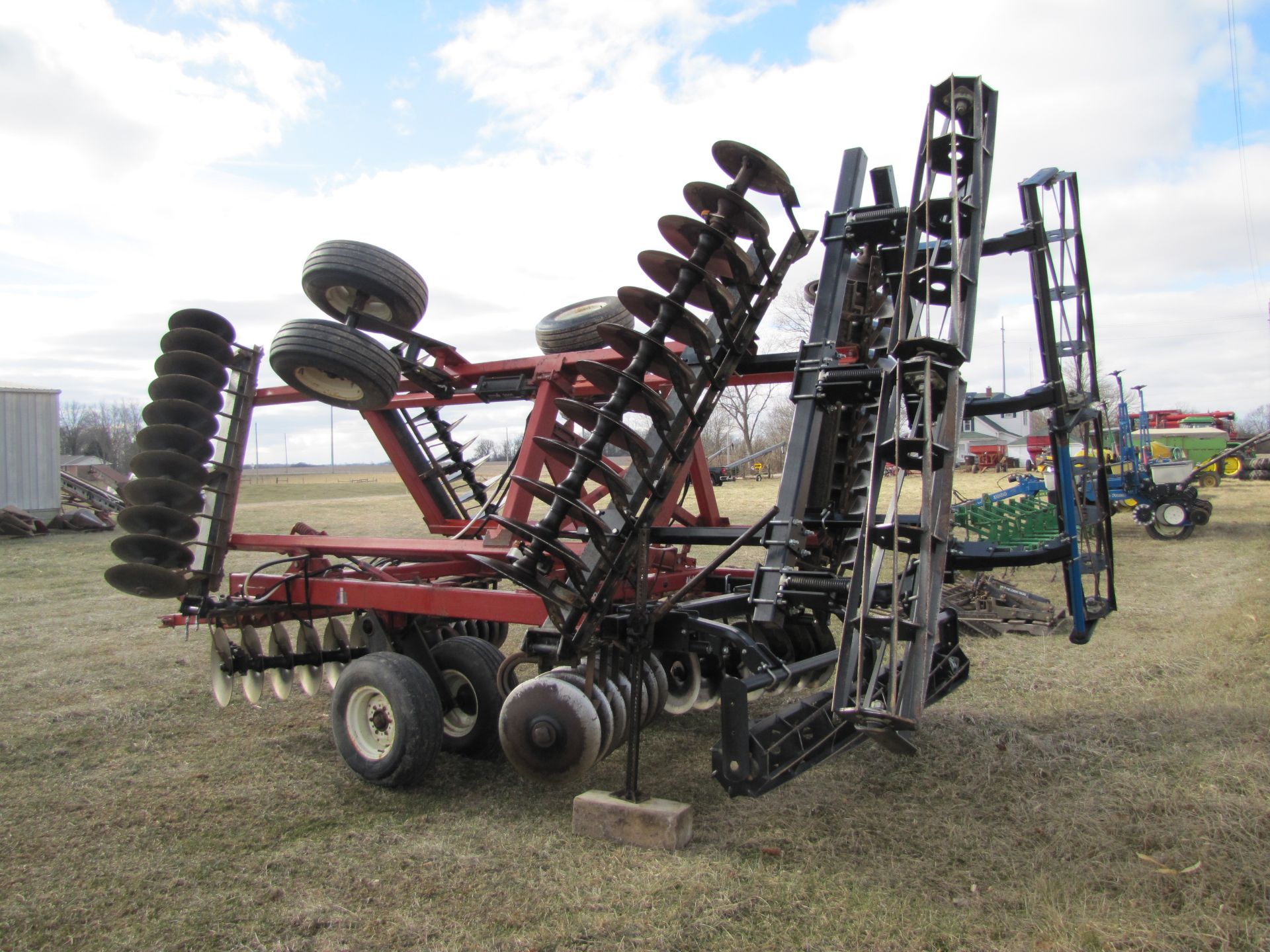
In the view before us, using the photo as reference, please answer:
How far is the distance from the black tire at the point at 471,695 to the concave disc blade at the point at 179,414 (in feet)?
6.42

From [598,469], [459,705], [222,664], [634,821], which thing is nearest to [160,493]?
[222,664]

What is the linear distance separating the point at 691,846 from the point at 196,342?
4011 millimetres

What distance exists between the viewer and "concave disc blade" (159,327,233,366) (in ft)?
17.6

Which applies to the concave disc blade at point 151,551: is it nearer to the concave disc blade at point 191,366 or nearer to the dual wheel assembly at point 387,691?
the dual wheel assembly at point 387,691

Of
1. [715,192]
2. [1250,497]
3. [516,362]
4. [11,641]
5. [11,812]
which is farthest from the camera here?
[1250,497]

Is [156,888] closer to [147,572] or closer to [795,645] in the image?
[147,572]

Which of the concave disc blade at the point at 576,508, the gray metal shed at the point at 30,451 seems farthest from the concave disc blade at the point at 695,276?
the gray metal shed at the point at 30,451

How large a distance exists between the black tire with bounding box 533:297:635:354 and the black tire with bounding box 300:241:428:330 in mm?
753

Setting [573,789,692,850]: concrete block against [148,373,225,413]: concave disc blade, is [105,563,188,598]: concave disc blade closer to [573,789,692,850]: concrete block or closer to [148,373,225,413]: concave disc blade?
[148,373,225,413]: concave disc blade

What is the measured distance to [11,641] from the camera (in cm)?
856

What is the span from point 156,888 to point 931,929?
284 cm

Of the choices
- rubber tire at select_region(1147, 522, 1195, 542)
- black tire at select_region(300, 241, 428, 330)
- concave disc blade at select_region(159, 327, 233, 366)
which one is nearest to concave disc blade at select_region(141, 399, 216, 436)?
concave disc blade at select_region(159, 327, 233, 366)

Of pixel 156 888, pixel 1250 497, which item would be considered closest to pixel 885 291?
pixel 156 888

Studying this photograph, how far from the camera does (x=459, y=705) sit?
507 centimetres
